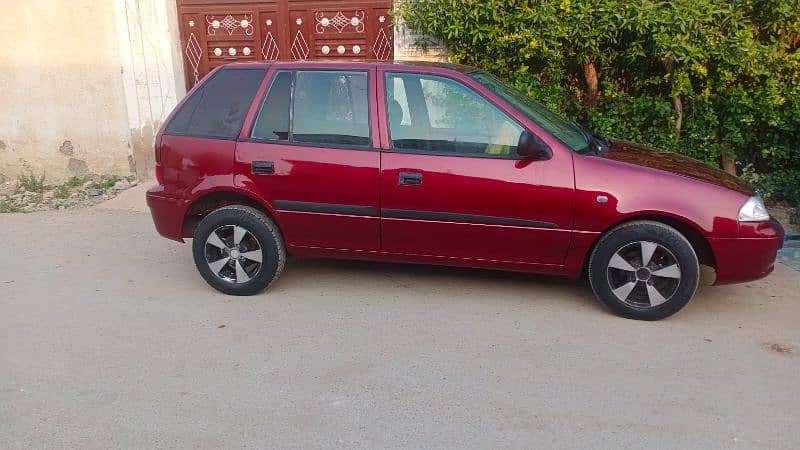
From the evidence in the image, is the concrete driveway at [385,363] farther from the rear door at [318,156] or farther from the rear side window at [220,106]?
the rear side window at [220,106]

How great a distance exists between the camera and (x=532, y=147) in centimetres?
403

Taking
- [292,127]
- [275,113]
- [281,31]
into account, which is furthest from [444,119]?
[281,31]

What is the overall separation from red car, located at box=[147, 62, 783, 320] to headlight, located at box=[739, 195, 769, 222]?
14 millimetres

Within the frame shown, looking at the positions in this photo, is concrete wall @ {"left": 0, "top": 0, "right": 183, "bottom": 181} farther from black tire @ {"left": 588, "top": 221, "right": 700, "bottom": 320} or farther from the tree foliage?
black tire @ {"left": 588, "top": 221, "right": 700, "bottom": 320}

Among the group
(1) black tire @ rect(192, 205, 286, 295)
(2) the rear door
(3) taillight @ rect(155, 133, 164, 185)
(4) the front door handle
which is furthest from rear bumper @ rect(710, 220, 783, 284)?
(3) taillight @ rect(155, 133, 164, 185)

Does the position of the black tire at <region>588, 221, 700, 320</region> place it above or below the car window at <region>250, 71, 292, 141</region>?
below

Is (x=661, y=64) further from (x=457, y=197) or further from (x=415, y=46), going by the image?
(x=457, y=197)

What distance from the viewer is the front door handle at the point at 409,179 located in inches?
165

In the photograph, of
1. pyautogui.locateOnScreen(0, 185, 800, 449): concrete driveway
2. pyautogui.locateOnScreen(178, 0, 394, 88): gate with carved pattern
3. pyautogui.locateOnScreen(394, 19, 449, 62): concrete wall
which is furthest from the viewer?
pyautogui.locateOnScreen(178, 0, 394, 88): gate with carved pattern

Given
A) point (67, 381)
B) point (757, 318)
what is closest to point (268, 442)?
point (67, 381)

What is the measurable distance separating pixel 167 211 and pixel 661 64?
4.91 meters

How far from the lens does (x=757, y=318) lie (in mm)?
4227

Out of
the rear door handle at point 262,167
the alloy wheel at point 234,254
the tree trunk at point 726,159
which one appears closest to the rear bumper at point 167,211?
the alloy wheel at point 234,254

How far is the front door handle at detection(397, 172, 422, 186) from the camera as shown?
420cm
